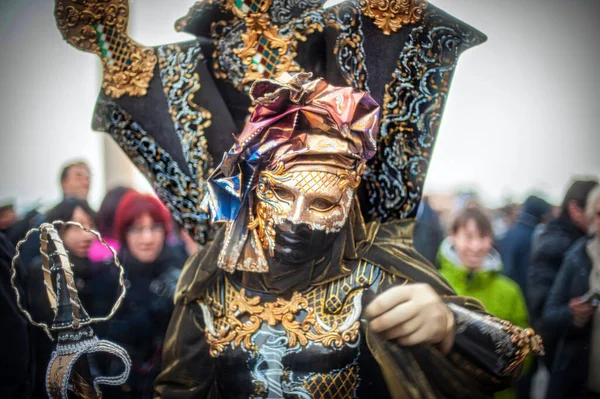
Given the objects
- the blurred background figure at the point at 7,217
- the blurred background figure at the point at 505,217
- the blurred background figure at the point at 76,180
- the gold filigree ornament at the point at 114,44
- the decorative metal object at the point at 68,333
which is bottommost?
the decorative metal object at the point at 68,333

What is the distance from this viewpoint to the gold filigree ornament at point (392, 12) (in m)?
2.34

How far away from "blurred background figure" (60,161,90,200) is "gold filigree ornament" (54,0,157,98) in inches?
14.4

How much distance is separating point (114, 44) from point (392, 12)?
1125mm

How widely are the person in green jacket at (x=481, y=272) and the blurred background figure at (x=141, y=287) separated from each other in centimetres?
112

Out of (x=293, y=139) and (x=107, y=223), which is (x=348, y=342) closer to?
(x=293, y=139)

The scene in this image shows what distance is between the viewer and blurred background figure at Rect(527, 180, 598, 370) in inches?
94.2

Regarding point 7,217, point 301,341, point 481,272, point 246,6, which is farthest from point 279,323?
point 7,217

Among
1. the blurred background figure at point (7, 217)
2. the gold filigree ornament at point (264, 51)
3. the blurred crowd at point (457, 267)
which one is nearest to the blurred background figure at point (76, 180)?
the blurred crowd at point (457, 267)

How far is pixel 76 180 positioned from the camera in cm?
268

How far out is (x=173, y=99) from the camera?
→ 255 cm

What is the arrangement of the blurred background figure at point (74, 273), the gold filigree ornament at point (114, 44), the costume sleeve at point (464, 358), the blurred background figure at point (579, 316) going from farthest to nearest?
the blurred background figure at point (74, 273), the gold filigree ornament at point (114, 44), the blurred background figure at point (579, 316), the costume sleeve at point (464, 358)

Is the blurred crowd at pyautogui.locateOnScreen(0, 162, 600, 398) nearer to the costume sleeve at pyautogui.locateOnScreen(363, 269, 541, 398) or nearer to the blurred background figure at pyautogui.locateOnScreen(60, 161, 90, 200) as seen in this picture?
the blurred background figure at pyautogui.locateOnScreen(60, 161, 90, 200)

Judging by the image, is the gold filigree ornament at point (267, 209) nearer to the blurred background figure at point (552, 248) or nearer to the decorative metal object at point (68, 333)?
the decorative metal object at point (68, 333)

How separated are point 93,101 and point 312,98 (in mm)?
1048
